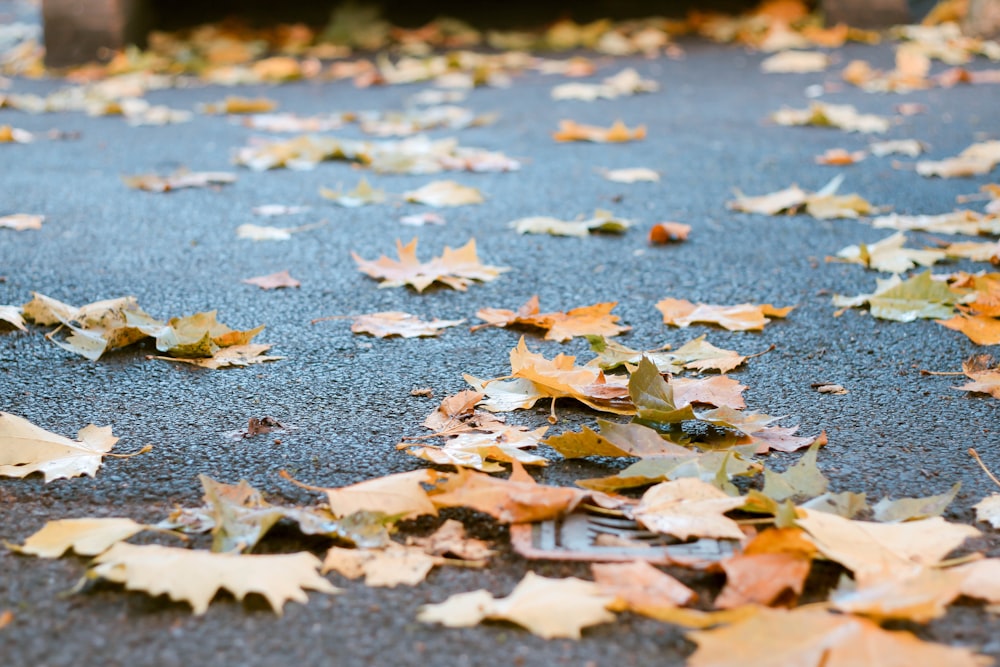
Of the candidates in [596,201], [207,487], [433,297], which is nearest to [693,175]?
[596,201]

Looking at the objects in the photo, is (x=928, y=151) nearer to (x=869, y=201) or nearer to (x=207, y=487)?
(x=869, y=201)

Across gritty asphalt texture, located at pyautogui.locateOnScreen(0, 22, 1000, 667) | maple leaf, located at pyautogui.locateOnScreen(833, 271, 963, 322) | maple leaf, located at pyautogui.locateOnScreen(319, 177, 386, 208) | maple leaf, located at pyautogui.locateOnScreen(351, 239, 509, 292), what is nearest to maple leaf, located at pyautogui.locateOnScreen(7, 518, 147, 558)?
gritty asphalt texture, located at pyautogui.locateOnScreen(0, 22, 1000, 667)

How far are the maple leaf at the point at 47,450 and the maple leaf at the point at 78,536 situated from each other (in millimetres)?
183

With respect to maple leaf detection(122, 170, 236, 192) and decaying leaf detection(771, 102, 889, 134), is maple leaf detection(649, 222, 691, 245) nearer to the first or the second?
maple leaf detection(122, 170, 236, 192)

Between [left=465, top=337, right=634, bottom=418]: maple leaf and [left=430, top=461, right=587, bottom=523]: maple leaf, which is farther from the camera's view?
[left=465, top=337, right=634, bottom=418]: maple leaf

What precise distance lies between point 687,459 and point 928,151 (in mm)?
2921

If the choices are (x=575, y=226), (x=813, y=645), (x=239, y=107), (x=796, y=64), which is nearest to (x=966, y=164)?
(x=575, y=226)

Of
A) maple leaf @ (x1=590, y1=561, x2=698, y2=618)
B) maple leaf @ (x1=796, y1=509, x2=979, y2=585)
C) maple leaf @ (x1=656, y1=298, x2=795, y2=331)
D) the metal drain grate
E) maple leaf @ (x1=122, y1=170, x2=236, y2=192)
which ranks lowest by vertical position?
maple leaf @ (x1=656, y1=298, x2=795, y2=331)

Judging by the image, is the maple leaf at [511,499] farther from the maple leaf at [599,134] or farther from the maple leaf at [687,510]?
the maple leaf at [599,134]

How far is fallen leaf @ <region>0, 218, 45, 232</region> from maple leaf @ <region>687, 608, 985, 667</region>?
2.45 metres

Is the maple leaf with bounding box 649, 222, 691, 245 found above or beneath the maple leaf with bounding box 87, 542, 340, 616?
beneath

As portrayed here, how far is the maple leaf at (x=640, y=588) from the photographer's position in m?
1.13

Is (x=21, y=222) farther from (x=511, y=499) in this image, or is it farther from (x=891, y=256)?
(x=891, y=256)

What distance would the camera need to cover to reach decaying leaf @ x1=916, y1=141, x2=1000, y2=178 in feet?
11.4
